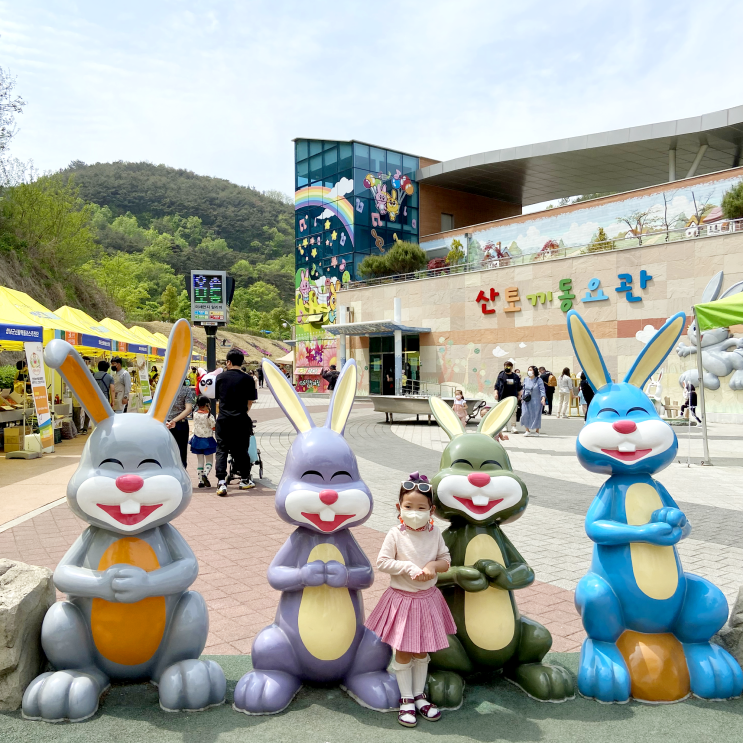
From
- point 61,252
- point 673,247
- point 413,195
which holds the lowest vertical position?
point 673,247

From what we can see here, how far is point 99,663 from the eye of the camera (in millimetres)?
2707

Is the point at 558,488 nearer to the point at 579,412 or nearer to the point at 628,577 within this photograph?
the point at 628,577

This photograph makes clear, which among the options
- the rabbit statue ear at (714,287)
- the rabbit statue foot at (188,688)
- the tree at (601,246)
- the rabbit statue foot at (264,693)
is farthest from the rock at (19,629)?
the tree at (601,246)

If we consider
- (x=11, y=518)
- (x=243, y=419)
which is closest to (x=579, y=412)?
(x=243, y=419)

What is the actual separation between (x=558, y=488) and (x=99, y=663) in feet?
21.0

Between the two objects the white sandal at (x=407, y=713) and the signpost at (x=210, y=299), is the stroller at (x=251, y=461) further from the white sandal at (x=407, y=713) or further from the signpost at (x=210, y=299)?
the white sandal at (x=407, y=713)

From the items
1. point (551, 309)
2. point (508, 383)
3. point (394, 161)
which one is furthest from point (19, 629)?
point (394, 161)

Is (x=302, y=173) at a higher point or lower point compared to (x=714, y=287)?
higher

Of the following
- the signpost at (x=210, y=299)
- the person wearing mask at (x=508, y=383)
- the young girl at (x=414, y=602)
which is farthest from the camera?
the person wearing mask at (x=508, y=383)

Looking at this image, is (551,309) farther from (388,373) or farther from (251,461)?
(251,461)

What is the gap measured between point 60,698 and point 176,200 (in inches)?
4716

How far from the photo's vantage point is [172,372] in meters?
3.06

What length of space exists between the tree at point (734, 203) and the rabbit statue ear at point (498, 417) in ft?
72.0

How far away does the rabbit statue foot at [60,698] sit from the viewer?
2518mm
